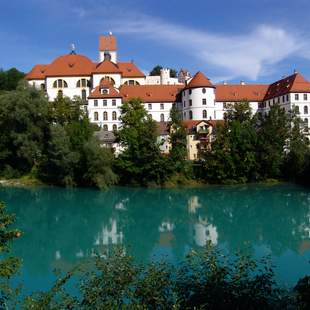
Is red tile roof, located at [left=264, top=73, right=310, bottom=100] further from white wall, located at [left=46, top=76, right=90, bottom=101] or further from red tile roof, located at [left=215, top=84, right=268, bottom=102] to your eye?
white wall, located at [left=46, top=76, right=90, bottom=101]

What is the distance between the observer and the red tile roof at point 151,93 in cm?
5831

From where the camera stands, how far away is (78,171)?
44656 mm

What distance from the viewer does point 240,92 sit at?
6016cm

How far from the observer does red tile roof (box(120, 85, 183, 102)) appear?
5831 centimetres

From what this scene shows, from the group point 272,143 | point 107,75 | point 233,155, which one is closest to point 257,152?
point 272,143

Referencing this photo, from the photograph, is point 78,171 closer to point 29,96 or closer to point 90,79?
point 29,96

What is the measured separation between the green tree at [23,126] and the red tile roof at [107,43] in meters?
23.5

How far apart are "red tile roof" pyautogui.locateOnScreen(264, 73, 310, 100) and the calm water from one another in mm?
17243

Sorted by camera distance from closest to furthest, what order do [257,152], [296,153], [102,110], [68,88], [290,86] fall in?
[296,153], [257,152], [290,86], [102,110], [68,88]

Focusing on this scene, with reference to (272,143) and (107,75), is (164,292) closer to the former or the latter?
(272,143)

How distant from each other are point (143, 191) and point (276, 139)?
48.6ft

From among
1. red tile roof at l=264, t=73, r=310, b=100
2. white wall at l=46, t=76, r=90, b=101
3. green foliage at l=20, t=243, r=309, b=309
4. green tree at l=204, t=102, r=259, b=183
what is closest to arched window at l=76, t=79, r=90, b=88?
white wall at l=46, t=76, r=90, b=101

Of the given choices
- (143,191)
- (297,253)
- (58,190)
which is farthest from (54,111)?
(297,253)

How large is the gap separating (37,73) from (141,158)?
27.8 metres
